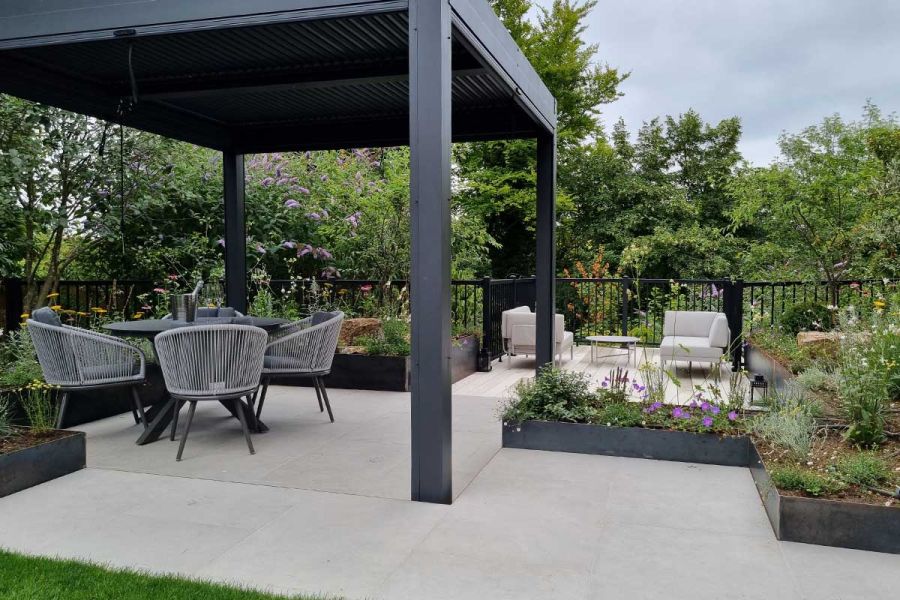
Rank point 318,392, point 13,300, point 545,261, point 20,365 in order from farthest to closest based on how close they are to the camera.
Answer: point 13,300 → point 545,261 → point 318,392 → point 20,365

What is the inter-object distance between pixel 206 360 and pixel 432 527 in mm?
1998

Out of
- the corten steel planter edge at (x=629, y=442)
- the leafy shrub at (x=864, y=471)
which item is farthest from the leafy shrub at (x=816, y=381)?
the leafy shrub at (x=864, y=471)

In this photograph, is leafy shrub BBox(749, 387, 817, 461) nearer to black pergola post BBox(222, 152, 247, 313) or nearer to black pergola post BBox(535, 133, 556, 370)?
black pergola post BBox(535, 133, 556, 370)

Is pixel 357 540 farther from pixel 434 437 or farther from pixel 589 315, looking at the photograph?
pixel 589 315

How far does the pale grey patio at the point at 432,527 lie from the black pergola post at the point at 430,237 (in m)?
0.33

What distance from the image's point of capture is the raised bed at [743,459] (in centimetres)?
290

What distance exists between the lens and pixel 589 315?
11.8 metres

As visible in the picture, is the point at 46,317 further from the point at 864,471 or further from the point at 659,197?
the point at 659,197

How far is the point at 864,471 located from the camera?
312 centimetres

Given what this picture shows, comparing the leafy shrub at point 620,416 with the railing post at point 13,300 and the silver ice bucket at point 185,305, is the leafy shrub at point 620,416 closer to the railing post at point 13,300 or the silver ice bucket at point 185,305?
the silver ice bucket at point 185,305

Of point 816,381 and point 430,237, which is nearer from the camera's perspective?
point 430,237

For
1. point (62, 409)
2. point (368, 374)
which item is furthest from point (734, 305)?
point (62, 409)

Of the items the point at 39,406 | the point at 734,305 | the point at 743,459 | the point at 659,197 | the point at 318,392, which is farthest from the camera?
the point at 659,197

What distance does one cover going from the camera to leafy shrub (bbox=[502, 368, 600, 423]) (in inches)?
180
